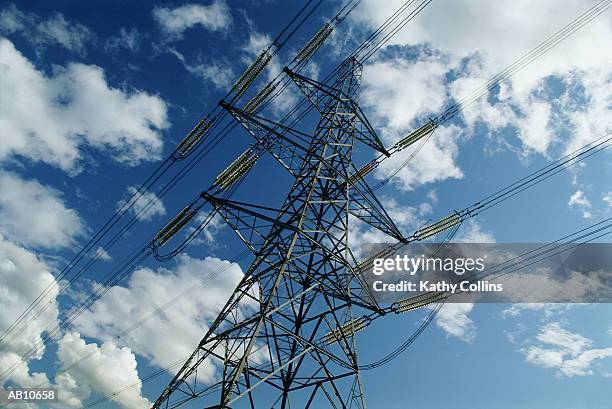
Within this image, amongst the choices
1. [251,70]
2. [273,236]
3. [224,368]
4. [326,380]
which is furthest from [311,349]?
[251,70]

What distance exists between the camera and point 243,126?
1528 centimetres

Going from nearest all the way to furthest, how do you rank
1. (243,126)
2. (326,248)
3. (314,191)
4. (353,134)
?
(326,248), (314,191), (243,126), (353,134)

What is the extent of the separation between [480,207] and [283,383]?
8.92m

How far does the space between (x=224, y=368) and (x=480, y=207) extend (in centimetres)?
1011

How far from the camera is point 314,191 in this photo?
14.2 m

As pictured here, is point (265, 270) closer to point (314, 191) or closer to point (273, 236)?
point (273, 236)

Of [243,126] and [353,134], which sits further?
[353,134]

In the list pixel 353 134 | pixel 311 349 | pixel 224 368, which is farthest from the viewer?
pixel 353 134

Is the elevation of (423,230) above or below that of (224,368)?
above

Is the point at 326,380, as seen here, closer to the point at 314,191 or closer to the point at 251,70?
the point at 314,191

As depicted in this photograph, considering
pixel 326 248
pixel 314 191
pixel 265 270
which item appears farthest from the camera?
pixel 314 191

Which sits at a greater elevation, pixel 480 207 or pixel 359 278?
pixel 480 207

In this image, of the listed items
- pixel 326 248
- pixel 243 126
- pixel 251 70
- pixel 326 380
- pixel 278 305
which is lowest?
pixel 326 380

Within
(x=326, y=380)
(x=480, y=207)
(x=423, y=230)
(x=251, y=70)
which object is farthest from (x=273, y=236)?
(x=251, y=70)
